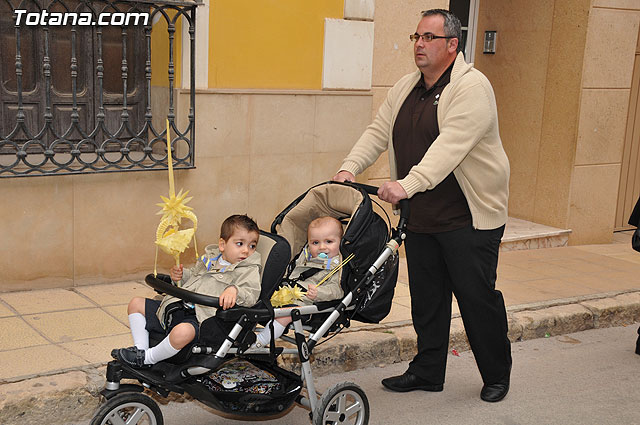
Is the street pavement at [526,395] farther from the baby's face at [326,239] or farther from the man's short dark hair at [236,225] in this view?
the man's short dark hair at [236,225]

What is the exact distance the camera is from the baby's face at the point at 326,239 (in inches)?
170

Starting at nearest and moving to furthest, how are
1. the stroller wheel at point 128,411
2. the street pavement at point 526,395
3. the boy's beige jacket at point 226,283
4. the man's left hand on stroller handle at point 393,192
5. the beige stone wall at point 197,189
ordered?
the stroller wheel at point 128,411
the boy's beige jacket at point 226,283
the man's left hand on stroller handle at point 393,192
the street pavement at point 526,395
the beige stone wall at point 197,189

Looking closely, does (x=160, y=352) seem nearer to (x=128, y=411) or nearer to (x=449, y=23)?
(x=128, y=411)

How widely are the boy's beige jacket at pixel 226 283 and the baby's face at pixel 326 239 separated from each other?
0.37 metres

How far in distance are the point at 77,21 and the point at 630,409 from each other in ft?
14.9

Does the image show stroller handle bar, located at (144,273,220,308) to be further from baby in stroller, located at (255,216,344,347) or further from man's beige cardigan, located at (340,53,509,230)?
man's beige cardigan, located at (340,53,509,230)

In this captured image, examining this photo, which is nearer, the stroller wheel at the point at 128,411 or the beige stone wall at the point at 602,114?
the stroller wheel at the point at 128,411

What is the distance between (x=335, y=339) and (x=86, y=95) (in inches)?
109

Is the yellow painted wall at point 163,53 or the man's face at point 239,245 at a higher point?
the yellow painted wall at point 163,53

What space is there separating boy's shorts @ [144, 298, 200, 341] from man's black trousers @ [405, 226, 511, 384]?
156cm

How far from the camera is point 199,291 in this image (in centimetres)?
398

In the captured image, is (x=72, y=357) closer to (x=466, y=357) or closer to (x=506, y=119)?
(x=466, y=357)

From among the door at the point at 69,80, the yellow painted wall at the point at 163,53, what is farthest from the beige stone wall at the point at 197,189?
the door at the point at 69,80

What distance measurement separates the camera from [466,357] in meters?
5.86
